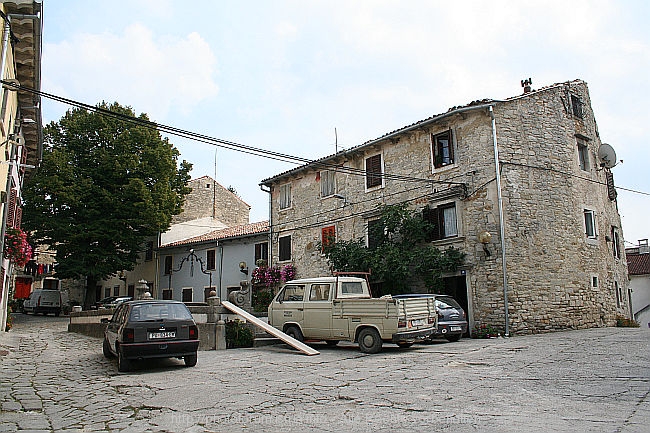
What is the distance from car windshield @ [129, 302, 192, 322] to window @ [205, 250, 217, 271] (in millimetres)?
19084

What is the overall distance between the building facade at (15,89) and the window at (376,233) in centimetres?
1151

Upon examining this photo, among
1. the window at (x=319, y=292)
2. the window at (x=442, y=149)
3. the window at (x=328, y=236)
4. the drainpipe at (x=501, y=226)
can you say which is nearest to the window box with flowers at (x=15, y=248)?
the window at (x=319, y=292)

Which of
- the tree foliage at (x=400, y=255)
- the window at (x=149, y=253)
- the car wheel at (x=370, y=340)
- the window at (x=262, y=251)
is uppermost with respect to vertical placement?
the window at (x=149, y=253)

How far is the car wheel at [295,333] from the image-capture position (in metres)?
13.9

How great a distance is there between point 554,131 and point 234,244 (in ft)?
58.1

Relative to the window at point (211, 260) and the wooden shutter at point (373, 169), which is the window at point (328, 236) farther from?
the window at point (211, 260)

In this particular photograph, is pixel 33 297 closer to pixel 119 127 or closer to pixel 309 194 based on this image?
pixel 119 127

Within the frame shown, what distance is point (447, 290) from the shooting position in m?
17.7

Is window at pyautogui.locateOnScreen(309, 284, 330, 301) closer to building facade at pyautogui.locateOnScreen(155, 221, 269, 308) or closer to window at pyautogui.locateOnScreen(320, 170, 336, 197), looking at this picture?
window at pyautogui.locateOnScreen(320, 170, 336, 197)

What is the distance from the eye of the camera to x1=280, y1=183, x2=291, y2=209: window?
25297mm

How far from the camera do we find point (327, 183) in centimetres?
2320

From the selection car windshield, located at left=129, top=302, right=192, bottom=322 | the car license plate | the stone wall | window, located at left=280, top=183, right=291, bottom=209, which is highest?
the stone wall

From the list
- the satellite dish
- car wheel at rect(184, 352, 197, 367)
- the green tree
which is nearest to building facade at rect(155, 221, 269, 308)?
the green tree

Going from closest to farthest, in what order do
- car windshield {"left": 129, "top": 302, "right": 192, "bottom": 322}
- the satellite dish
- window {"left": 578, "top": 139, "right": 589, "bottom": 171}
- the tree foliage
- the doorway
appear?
car windshield {"left": 129, "top": 302, "right": 192, "bottom": 322} → the doorway → the tree foliage → window {"left": 578, "top": 139, "right": 589, "bottom": 171} → the satellite dish
